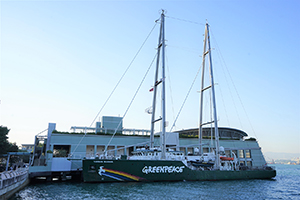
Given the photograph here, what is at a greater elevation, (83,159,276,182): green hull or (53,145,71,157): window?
(53,145,71,157): window

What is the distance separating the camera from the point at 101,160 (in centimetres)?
2573

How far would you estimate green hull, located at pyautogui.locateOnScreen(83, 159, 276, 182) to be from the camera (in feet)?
83.7

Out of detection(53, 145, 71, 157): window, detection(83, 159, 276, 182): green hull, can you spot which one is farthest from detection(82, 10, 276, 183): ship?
detection(53, 145, 71, 157): window

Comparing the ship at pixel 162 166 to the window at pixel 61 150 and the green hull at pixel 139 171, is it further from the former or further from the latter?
the window at pixel 61 150

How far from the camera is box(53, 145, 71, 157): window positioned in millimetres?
39072

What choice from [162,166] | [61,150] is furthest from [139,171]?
[61,150]

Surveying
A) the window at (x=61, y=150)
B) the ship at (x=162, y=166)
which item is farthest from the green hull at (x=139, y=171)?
the window at (x=61, y=150)

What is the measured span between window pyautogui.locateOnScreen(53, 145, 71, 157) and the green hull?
15799 millimetres

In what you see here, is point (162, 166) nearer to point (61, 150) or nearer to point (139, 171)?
point (139, 171)

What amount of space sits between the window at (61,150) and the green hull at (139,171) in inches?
622

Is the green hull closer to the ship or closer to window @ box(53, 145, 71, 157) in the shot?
the ship

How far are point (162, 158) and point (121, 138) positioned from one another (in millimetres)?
16173

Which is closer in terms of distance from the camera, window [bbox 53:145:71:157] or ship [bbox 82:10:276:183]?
ship [bbox 82:10:276:183]

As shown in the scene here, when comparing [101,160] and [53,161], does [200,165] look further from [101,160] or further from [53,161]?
[53,161]
